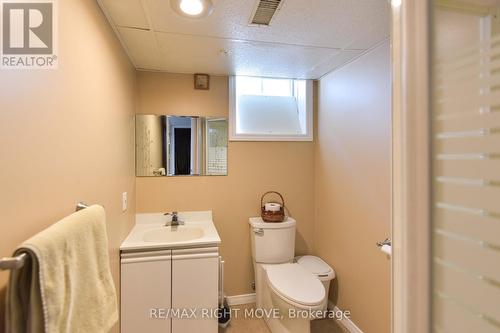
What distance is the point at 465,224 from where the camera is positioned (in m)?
0.56

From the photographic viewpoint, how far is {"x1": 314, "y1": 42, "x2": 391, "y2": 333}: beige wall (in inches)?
67.8

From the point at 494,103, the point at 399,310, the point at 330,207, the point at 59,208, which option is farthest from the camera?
the point at 330,207

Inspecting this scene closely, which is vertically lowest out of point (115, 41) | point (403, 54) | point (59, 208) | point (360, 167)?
point (59, 208)

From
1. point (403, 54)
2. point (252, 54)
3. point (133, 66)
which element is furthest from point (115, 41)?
point (403, 54)

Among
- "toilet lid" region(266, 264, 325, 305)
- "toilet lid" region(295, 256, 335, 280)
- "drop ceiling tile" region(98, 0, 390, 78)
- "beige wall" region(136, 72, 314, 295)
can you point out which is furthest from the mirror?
"toilet lid" region(295, 256, 335, 280)

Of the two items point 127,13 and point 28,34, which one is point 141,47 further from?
point 28,34

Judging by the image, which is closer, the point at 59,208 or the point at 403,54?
the point at 403,54

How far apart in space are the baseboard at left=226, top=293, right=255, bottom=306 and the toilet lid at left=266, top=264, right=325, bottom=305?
56 centimetres

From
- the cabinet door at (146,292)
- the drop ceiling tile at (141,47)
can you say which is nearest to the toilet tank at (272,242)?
the cabinet door at (146,292)

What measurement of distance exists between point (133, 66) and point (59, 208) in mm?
1584

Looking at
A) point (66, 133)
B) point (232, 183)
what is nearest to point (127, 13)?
point (66, 133)

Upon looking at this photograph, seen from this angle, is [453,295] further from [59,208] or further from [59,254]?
[59,208]

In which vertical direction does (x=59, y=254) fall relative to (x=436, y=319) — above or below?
above

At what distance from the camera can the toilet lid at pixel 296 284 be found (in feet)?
5.64
